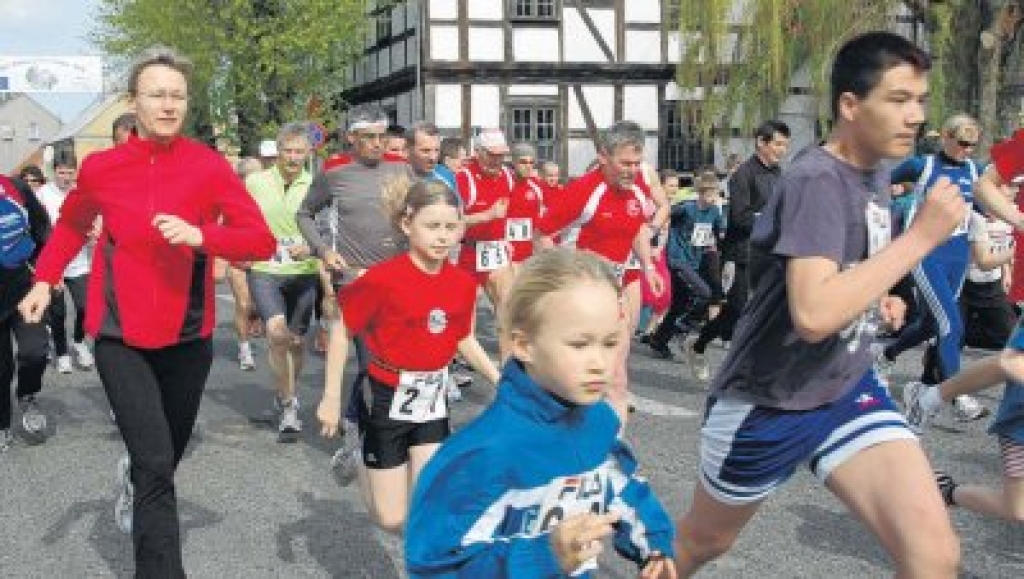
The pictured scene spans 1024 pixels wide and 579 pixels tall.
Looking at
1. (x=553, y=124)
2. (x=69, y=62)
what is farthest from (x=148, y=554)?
(x=69, y=62)

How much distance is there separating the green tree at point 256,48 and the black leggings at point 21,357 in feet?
77.9

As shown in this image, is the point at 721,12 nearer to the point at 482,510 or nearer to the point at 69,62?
the point at 482,510

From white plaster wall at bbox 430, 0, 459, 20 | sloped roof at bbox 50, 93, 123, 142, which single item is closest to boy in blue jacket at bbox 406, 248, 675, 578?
white plaster wall at bbox 430, 0, 459, 20

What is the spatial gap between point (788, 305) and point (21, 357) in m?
6.10

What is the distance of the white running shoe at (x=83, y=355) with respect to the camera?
11258mm

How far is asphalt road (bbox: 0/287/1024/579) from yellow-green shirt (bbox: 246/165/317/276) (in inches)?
42.0

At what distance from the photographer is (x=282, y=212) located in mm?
8438

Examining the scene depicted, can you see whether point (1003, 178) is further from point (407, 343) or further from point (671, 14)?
point (671, 14)

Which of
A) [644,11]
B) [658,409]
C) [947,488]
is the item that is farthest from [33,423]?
[644,11]

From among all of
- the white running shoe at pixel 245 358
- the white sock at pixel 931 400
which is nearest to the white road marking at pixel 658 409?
the white sock at pixel 931 400

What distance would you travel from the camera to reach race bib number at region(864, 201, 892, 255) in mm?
3311

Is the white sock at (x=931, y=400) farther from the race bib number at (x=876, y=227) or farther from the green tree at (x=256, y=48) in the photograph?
the green tree at (x=256, y=48)

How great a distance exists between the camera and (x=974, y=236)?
8.06 meters

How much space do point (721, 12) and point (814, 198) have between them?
22530 millimetres
